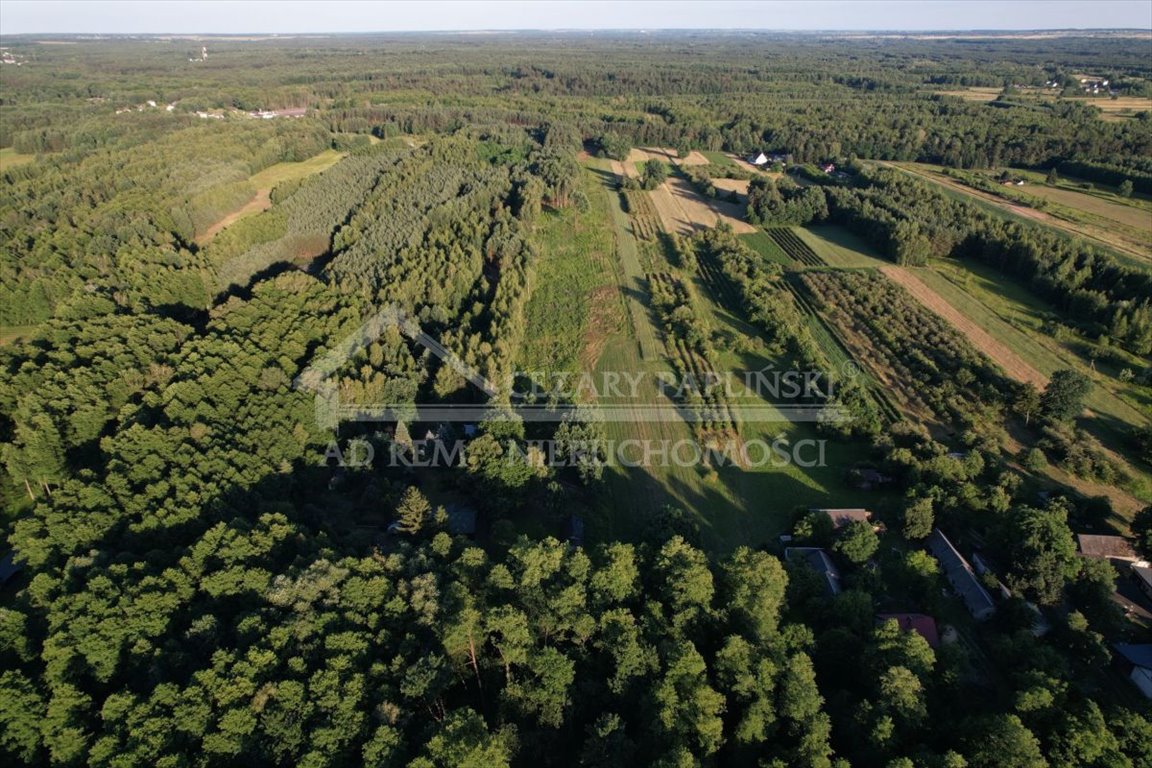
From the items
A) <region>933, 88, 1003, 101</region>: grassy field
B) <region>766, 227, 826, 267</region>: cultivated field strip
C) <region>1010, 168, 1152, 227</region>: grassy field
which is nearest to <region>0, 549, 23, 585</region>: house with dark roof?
<region>766, 227, 826, 267</region>: cultivated field strip

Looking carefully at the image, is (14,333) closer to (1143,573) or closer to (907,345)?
(907,345)

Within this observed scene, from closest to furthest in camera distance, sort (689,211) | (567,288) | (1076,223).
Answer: (567,288)
(1076,223)
(689,211)

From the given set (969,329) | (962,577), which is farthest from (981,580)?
(969,329)

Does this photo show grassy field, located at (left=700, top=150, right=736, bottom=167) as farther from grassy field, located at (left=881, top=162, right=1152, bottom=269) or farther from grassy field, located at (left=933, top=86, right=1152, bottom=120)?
grassy field, located at (left=933, top=86, right=1152, bottom=120)

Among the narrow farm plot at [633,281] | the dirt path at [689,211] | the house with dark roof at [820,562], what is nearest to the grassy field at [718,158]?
the dirt path at [689,211]

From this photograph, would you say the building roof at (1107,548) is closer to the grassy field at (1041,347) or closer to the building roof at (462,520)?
the grassy field at (1041,347)

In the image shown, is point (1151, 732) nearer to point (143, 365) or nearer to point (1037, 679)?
point (1037, 679)

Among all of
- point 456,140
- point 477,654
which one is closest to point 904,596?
point 477,654
